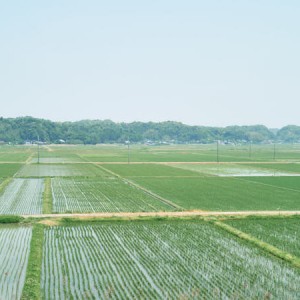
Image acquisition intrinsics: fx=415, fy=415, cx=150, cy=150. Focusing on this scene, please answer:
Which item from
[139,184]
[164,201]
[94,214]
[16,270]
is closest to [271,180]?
[139,184]

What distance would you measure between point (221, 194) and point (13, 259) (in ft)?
57.5

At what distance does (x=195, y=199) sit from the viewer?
26.1 meters

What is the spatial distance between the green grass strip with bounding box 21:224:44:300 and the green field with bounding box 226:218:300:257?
8594 mm

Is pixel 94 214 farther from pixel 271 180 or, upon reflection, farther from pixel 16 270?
pixel 271 180

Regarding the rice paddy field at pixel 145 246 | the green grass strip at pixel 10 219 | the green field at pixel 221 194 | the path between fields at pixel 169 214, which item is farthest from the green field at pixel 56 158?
the green grass strip at pixel 10 219

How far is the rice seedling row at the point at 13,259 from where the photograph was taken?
Answer: 11.3 m

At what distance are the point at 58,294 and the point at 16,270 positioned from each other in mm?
2469

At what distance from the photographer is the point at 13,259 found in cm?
1383

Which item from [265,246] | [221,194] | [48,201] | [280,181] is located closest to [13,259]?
[265,246]

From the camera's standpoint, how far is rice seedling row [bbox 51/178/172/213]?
898 inches

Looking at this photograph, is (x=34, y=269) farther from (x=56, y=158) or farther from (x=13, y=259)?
(x=56, y=158)

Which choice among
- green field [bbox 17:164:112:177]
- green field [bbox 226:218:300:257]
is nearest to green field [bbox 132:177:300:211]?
green field [bbox 226:218:300:257]

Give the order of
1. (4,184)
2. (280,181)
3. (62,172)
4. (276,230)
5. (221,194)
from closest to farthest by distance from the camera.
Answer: (276,230) < (221,194) < (4,184) < (280,181) < (62,172)

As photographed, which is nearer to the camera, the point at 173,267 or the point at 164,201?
the point at 173,267
